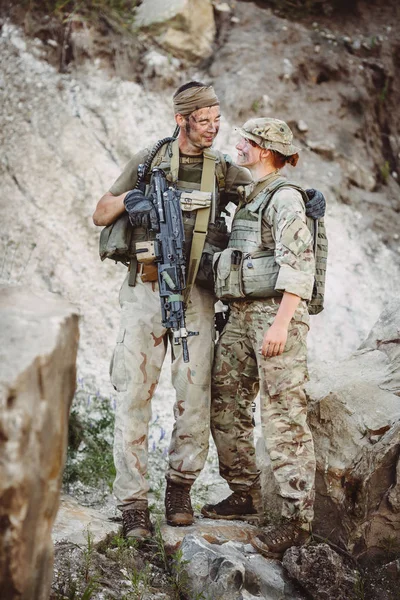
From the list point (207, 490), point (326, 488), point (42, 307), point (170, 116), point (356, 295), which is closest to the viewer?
point (42, 307)

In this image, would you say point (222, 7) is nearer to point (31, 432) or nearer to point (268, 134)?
point (268, 134)

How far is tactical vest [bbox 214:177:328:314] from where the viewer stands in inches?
163

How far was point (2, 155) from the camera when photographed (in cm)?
806

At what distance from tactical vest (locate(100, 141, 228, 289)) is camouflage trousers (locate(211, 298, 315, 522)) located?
342mm

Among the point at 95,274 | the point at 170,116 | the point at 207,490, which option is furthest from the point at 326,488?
the point at 170,116

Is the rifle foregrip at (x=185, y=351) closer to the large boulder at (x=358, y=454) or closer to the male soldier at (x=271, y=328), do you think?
the male soldier at (x=271, y=328)

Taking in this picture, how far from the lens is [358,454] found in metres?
4.38

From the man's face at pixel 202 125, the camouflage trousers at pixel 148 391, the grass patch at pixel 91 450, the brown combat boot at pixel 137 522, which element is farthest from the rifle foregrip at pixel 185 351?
the grass patch at pixel 91 450

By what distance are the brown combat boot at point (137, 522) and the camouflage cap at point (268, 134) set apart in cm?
225

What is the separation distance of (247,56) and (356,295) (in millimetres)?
3586

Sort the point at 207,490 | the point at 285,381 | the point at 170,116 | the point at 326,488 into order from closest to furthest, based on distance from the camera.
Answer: the point at 285,381 → the point at 326,488 → the point at 207,490 → the point at 170,116

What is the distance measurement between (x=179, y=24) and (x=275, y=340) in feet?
21.7

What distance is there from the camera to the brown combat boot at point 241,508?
4613 millimetres

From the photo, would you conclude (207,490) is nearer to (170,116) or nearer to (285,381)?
(285,381)
